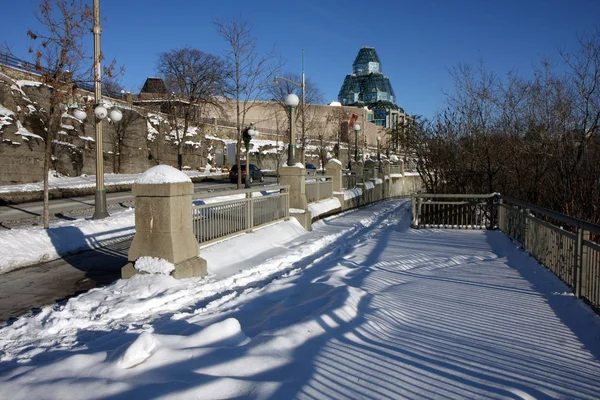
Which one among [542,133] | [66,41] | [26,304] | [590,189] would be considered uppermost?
[66,41]

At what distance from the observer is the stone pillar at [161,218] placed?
684 cm

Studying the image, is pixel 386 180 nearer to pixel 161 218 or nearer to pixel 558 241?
pixel 558 241

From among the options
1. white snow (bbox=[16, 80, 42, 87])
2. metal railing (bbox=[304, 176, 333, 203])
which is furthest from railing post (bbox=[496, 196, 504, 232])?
white snow (bbox=[16, 80, 42, 87])

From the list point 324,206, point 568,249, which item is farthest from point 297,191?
point 568,249

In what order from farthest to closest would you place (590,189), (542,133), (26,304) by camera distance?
(542,133) < (590,189) < (26,304)

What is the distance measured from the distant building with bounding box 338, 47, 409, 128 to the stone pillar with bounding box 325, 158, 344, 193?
13779cm

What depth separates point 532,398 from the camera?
11.0 feet

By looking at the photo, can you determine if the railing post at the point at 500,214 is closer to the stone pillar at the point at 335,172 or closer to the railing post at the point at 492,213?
the railing post at the point at 492,213

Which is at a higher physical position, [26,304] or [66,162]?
[66,162]

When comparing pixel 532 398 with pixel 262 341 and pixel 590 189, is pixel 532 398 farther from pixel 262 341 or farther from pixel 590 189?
pixel 590 189

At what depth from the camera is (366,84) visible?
552 ft

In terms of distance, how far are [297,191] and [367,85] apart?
530ft

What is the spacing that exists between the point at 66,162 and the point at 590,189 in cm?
3125

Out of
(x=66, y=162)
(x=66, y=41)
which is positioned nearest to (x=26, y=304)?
(x=66, y=41)
